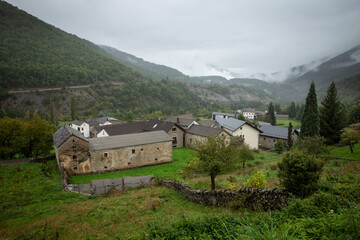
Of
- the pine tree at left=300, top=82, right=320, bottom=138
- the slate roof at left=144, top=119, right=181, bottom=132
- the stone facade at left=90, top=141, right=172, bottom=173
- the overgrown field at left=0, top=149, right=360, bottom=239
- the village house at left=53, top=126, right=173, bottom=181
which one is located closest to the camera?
the overgrown field at left=0, top=149, right=360, bottom=239

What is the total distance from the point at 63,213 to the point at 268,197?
1493 cm

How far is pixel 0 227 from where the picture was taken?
12484mm

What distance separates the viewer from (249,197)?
36.0ft

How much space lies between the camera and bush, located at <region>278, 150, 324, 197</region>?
9.89 m

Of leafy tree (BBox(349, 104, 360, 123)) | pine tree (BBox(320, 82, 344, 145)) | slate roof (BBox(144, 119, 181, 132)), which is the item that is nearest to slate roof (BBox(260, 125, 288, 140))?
Answer: pine tree (BBox(320, 82, 344, 145))

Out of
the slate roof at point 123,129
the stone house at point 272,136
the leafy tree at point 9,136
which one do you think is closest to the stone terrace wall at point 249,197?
the leafy tree at point 9,136

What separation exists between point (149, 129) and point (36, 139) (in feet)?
77.8

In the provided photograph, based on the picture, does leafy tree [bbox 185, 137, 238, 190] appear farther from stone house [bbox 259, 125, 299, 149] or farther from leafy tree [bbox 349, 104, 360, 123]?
leafy tree [bbox 349, 104, 360, 123]

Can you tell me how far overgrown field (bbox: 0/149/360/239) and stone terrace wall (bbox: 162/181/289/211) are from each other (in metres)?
0.54

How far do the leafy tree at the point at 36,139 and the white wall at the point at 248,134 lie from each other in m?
37.2

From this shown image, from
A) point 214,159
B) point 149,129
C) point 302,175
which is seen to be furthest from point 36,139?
point 302,175

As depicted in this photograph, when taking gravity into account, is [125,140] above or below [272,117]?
above

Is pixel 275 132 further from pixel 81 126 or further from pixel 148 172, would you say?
pixel 81 126

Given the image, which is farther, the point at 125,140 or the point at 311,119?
the point at 311,119
